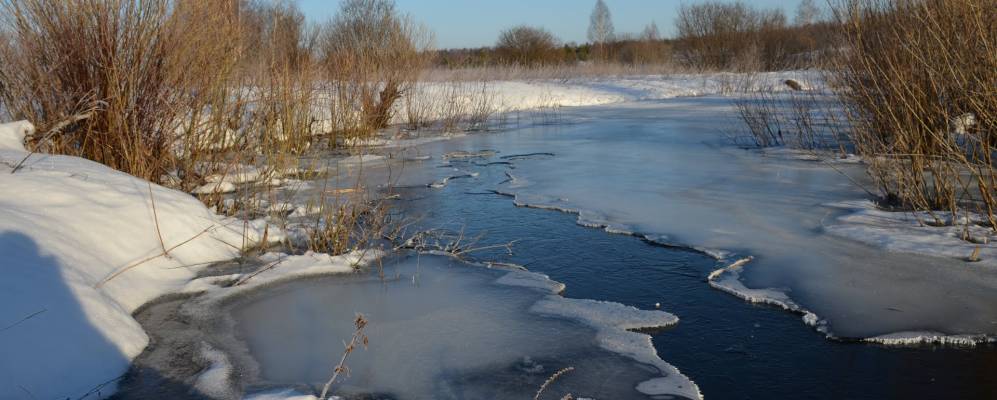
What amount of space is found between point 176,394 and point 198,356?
1.01 feet

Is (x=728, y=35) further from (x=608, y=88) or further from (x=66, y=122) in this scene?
(x=66, y=122)

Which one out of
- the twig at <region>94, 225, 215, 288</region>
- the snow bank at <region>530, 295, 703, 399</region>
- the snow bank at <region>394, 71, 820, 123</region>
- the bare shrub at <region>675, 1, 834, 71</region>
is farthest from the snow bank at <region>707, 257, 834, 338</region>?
the bare shrub at <region>675, 1, 834, 71</region>

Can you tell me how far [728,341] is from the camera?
2.56m

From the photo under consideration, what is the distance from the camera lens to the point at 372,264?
3.58m

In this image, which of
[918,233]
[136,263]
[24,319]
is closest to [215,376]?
[24,319]

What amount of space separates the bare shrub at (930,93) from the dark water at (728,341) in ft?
4.69

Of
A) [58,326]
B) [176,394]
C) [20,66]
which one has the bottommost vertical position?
[176,394]

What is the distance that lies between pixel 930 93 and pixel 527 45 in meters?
26.7

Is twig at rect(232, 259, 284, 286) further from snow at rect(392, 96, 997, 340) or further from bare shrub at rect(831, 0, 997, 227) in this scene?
bare shrub at rect(831, 0, 997, 227)

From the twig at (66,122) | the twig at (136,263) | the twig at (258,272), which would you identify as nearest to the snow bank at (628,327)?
the twig at (258,272)

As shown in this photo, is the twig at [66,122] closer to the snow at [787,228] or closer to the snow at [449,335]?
the snow at [449,335]

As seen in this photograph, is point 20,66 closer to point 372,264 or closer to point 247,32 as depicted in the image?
point 247,32

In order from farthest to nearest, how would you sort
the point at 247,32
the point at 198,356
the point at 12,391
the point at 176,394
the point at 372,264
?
the point at 247,32
the point at 372,264
the point at 198,356
the point at 176,394
the point at 12,391

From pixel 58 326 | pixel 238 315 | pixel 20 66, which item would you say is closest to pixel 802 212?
pixel 238 315
